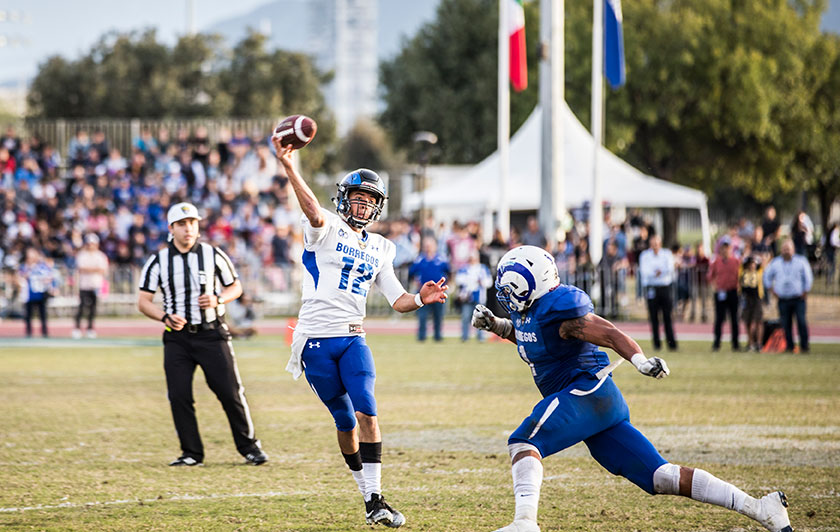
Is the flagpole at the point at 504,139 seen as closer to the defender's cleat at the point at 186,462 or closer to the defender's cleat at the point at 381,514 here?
the defender's cleat at the point at 186,462

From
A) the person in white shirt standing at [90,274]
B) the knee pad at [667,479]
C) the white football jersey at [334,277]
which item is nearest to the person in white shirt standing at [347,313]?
the white football jersey at [334,277]

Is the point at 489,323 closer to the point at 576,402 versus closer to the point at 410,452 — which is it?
the point at 576,402

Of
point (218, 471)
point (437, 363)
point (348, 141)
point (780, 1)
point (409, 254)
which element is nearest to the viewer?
point (218, 471)

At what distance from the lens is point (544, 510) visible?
709cm

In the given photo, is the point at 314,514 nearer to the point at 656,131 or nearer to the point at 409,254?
the point at 409,254

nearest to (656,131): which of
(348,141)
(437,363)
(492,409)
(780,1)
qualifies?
(780,1)

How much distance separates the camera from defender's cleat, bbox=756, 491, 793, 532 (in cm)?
569

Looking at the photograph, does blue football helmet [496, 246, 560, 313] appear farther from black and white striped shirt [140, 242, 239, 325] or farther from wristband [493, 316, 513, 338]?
black and white striped shirt [140, 242, 239, 325]

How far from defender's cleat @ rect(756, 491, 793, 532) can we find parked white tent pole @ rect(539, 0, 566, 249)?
63.3 feet

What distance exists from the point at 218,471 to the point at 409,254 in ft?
55.2

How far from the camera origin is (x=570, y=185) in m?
30.2

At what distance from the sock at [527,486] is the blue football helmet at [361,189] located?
212 centimetres

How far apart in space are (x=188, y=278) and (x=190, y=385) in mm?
869

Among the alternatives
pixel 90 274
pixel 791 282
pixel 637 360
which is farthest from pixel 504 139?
pixel 637 360
